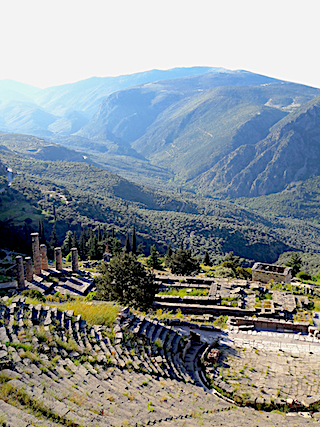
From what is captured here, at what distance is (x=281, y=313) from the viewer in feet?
80.0

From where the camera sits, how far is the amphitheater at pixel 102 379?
920cm

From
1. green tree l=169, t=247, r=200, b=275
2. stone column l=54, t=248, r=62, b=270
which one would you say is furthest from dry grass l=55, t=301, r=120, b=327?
green tree l=169, t=247, r=200, b=275

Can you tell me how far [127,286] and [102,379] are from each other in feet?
38.7

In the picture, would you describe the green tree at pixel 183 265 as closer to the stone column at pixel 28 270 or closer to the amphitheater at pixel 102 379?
the stone column at pixel 28 270

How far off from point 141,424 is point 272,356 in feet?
33.9

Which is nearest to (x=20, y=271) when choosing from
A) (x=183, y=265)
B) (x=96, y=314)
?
(x=96, y=314)

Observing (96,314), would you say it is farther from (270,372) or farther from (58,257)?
(58,257)

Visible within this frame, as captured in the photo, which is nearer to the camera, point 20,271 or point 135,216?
point 20,271

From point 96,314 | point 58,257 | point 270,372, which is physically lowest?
point 270,372

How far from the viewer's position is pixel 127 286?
23.6m

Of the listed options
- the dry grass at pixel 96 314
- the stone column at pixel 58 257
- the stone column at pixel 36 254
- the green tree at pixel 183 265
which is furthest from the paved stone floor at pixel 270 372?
the green tree at pixel 183 265

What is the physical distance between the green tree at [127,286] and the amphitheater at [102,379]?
556cm

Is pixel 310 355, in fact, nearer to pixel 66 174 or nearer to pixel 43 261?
pixel 43 261

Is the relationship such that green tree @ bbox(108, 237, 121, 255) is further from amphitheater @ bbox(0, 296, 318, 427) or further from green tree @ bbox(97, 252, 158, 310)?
amphitheater @ bbox(0, 296, 318, 427)
